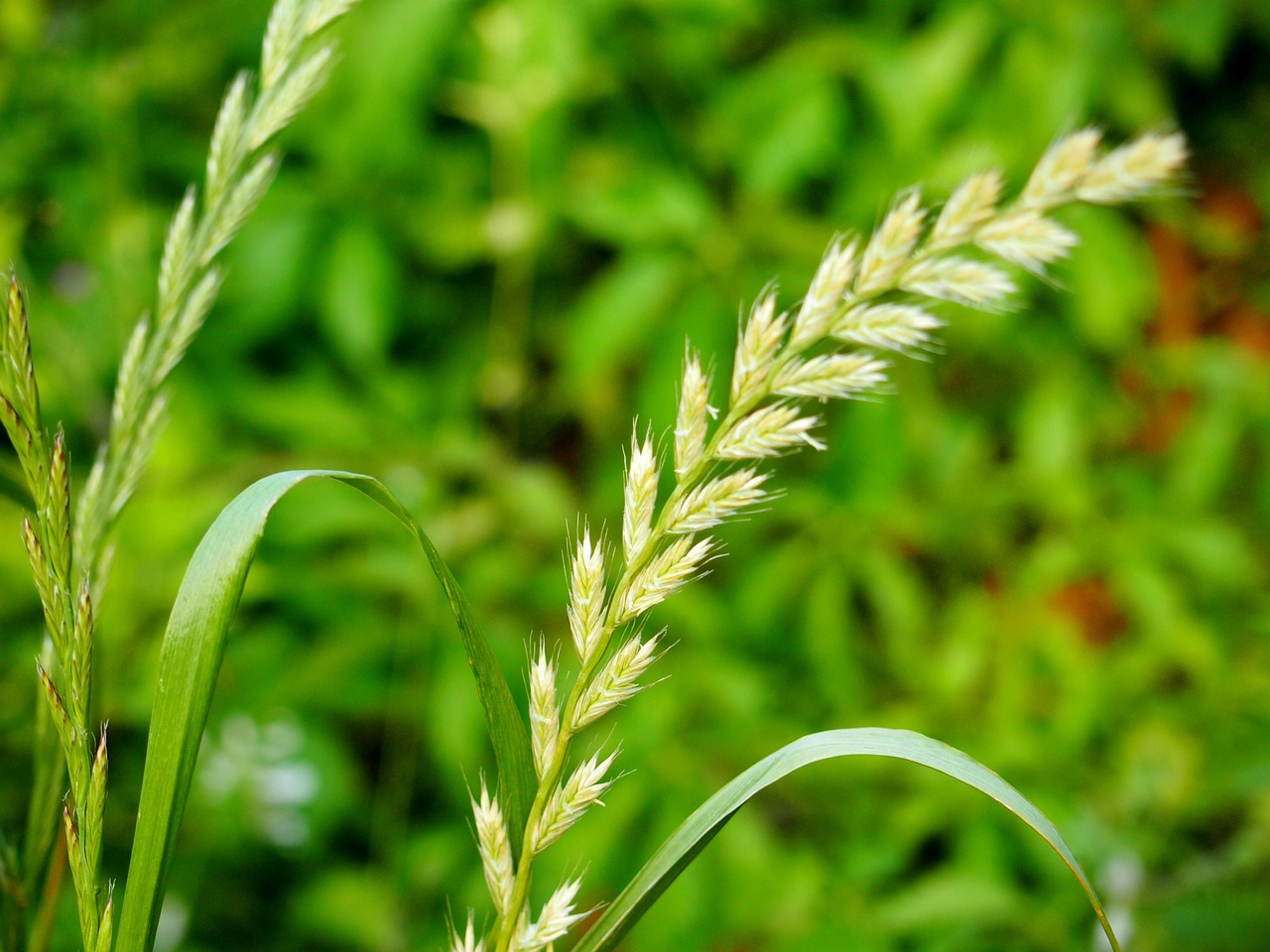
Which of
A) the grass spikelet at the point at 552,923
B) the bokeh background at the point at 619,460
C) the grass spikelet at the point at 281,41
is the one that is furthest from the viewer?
the bokeh background at the point at 619,460

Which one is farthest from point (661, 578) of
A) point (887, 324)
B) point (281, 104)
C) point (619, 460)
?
point (619, 460)

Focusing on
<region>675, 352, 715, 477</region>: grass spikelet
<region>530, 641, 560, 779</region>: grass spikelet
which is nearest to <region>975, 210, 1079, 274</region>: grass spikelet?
<region>675, 352, 715, 477</region>: grass spikelet

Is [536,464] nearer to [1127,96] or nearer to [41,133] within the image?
[41,133]

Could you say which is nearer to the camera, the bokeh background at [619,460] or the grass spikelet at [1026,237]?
the grass spikelet at [1026,237]

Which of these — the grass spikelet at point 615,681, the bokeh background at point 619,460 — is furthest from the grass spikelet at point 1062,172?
the bokeh background at point 619,460

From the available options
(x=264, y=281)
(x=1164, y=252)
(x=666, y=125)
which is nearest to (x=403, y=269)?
(x=264, y=281)

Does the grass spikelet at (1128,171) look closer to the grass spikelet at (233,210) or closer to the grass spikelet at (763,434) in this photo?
the grass spikelet at (763,434)
